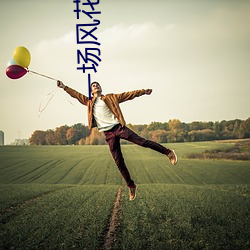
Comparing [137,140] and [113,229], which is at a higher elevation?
[137,140]

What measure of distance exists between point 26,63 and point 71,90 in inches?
58.5

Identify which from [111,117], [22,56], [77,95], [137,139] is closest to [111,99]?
[111,117]

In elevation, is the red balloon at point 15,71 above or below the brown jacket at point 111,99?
above

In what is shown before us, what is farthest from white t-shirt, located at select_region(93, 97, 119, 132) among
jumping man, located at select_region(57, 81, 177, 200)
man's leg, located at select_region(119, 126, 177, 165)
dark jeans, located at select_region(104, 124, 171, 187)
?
man's leg, located at select_region(119, 126, 177, 165)

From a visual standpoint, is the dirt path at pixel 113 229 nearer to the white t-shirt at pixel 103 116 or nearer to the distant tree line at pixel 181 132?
the white t-shirt at pixel 103 116

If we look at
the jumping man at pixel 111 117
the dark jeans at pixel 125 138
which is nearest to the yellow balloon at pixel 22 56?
the jumping man at pixel 111 117

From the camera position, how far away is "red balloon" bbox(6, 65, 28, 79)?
21.7 ft

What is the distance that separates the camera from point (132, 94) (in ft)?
19.2

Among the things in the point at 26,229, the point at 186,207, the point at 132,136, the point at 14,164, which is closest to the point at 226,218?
the point at 186,207

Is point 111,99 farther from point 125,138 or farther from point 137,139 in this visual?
point 137,139

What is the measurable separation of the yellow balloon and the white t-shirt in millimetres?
2005

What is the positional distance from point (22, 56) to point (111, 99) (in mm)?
2377

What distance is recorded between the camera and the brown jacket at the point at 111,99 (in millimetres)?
5844

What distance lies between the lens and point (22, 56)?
21.8 feet
